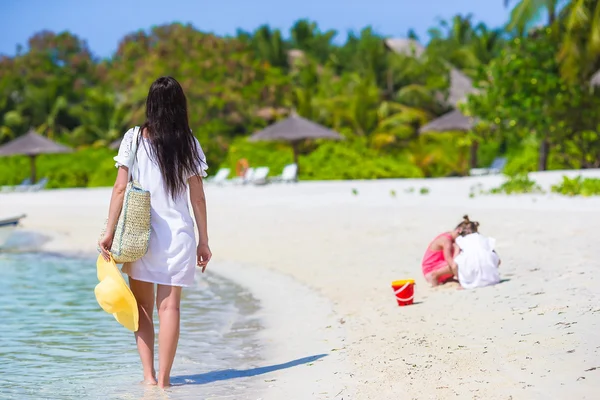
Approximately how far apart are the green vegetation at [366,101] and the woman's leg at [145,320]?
16.8 m

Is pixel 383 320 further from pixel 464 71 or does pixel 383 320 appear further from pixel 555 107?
pixel 464 71

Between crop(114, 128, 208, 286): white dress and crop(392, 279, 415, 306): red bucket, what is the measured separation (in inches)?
115

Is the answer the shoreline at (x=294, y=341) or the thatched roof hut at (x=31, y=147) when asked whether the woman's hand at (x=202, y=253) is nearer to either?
the shoreline at (x=294, y=341)

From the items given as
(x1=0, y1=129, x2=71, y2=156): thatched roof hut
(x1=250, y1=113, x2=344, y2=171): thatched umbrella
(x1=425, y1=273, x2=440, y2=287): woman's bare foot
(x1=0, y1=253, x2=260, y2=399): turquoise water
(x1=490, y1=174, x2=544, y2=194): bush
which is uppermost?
(x1=250, y1=113, x2=344, y2=171): thatched umbrella

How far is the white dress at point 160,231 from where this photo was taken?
197 inches

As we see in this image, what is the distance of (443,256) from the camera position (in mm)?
8617

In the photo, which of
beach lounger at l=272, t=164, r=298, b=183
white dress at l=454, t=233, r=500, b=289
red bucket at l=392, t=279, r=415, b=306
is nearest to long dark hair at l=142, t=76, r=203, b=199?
red bucket at l=392, t=279, r=415, b=306

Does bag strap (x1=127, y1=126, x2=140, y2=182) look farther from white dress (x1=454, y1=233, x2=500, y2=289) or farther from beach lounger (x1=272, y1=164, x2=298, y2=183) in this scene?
beach lounger (x1=272, y1=164, x2=298, y2=183)

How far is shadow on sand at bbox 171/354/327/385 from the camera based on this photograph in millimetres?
5938

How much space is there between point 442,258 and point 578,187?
23.8ft

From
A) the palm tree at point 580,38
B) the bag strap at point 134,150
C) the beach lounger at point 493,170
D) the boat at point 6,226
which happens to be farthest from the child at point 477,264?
the beach lounger at point 493,170

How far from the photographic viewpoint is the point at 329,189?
2061 cm

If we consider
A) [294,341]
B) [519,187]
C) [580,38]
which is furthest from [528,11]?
[294,341]

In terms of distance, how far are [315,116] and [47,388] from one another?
27.5m
